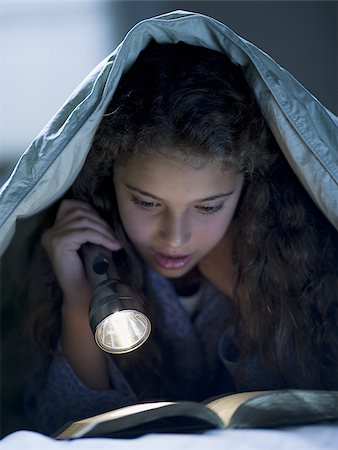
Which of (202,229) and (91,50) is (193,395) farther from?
(91,50)

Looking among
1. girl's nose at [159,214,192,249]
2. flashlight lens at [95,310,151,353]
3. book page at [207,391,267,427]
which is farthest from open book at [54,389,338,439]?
girl's nose at [159,214,192,249]

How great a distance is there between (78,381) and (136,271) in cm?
25

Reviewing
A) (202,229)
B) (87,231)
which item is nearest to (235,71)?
(202,229)

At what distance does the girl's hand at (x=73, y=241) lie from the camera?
144 cm

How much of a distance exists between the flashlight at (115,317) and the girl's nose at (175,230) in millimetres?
122

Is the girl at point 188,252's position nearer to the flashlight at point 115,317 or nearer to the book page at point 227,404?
the flashlight at point 115,317

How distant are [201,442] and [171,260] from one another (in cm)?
47

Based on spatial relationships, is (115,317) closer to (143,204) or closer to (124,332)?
(124,332)

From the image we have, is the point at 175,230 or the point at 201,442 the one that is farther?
the point at 175,230

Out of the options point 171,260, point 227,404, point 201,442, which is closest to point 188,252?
point 171,260

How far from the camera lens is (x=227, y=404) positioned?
3.76 feet

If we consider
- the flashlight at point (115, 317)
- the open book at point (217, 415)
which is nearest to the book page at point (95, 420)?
the open book at point (217, 415)

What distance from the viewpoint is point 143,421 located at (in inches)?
44.0

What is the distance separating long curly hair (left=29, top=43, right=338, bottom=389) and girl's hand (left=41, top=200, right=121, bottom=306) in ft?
0.09
